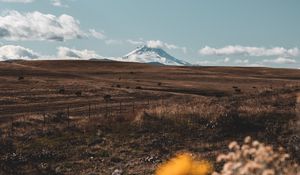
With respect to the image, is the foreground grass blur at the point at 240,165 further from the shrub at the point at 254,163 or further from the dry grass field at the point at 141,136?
the dry grass field at the point at 141,136

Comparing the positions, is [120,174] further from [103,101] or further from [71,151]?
[103,101]

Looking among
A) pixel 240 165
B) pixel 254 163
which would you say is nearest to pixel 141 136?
pixel 240 165

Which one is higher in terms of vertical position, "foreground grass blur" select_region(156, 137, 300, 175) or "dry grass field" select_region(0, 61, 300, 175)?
"foreground grass blur" select_region(156, 137, 300, 175)

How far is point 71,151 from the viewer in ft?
79.6

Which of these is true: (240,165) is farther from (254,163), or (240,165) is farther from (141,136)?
(141,136)

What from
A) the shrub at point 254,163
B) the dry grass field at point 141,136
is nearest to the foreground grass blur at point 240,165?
the shrub at point 254,163

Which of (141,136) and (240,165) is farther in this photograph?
(141,136)

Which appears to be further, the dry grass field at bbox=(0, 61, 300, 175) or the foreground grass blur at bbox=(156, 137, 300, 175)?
the dry grass field at bbox=(0, 61, 300, 175)

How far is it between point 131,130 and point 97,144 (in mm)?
2476

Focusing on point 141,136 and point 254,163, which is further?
point 141,136

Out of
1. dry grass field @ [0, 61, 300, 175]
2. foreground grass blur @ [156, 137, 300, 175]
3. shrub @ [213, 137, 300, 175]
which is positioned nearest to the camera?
foreground grass blur @ [156, 137, 300, 175]

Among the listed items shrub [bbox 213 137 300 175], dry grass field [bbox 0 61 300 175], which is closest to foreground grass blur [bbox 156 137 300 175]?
shrub [bbox 213 137 300 175]

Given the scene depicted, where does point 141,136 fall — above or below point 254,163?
below

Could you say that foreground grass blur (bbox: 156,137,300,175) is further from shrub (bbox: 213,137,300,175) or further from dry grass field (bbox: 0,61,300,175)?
dry grass field (bbox: 0,61,300,175)
